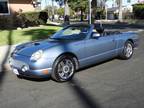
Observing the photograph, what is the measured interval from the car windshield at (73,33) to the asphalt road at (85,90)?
97 cm

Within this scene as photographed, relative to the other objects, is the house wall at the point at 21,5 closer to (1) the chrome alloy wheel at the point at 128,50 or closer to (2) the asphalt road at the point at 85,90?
(1) the chrome alloy wheel at the point at 128,50

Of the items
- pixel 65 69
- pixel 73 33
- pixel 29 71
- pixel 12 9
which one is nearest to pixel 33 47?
pixel 29 71

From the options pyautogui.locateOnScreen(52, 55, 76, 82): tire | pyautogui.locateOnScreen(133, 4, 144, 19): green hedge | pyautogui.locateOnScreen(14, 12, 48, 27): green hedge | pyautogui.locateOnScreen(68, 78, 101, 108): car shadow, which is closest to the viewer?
pyautogui.locateOnScreen(68, 78, 101, 108): car shadow

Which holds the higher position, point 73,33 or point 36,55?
point 73,33

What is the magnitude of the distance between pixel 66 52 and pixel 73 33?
4.13ft

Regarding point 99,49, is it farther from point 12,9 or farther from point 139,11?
point 139,11

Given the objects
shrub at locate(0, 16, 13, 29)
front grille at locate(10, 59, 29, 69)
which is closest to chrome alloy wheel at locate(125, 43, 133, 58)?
front grille at locate(10, 59, 29, 69)

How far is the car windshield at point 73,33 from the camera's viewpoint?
24.9 feet

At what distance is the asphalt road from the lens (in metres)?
5.18

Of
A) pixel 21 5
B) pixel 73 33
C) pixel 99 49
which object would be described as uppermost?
pixel 21 5

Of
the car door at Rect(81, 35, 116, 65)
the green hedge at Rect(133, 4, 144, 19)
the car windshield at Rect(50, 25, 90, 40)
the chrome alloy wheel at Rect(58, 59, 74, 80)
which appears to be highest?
the green hedge at Rect(133, 4, 144, 19)

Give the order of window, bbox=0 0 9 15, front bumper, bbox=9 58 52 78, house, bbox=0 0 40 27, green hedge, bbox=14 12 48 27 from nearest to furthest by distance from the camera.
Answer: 1. front bumper, bbox=9 58 52 78
2. house, bbox=0 0 40 27
3. green hedge, bbox=14 12 48 27
4. window, bbox=0 0 9 15

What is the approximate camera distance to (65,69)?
682cm

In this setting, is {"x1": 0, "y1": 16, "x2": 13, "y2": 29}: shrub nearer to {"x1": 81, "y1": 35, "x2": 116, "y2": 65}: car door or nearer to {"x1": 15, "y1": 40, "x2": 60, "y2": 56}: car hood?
{"x1": 81, "y1": 35, "x2": 116, "y2": 65}: car door
